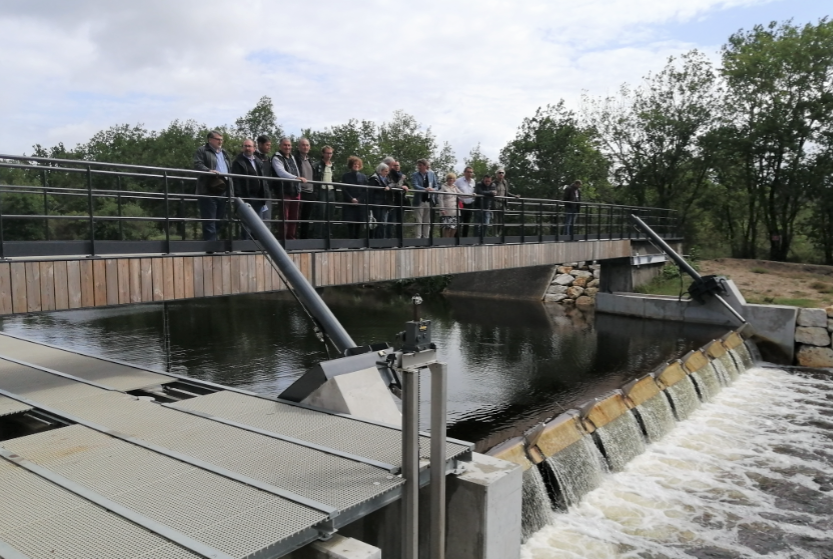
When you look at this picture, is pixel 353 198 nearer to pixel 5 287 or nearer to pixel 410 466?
pixel 5 287

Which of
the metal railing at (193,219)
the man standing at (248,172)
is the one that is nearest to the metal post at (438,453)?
the metal railing at (193,219)

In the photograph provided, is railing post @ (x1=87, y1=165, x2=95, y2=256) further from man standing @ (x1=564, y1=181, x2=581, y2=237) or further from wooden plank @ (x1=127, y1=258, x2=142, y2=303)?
man standing @ (x1=564, y1=181, x2=581, y2=237)

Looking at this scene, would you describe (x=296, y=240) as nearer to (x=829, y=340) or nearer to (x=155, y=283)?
(x=155, y=283)

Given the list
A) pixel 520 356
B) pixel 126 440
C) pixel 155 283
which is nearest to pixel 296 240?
pixel 155 283

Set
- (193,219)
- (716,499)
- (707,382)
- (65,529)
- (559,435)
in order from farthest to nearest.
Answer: (707,382) < (716,499) < (559,435) < (193,219) < (65,529)

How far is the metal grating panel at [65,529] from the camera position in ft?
9.95

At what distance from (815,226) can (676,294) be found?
696 centimetres

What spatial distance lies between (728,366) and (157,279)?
440 inches

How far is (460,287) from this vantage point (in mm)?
25859

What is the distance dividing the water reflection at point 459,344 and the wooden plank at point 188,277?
3.31 metres

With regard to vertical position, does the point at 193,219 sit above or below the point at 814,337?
above

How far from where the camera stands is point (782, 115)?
2197 cm

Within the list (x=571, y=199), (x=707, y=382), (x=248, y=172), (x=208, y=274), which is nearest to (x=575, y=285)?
(x=571, y=199)

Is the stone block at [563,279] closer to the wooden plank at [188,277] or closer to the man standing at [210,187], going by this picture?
the man standing at [210,187]
